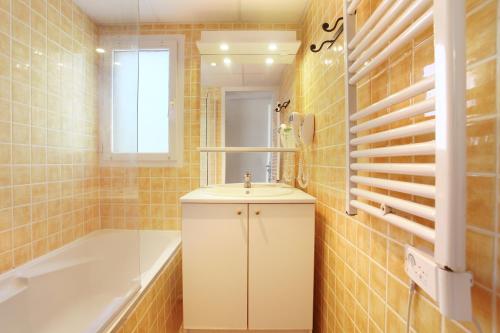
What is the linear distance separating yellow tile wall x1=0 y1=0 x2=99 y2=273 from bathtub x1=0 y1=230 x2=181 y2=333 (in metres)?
0.09

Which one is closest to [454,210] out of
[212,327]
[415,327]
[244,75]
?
[415,327]

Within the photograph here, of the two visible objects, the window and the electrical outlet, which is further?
the window

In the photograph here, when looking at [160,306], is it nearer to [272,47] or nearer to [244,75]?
[244,75]

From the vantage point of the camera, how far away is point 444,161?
397 mm

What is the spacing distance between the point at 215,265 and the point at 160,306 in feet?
1.23

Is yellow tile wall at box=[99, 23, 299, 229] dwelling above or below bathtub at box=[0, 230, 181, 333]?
above

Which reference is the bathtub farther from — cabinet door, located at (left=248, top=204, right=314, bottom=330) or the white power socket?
the white power socket

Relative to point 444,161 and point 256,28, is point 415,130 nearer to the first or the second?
point 444,161

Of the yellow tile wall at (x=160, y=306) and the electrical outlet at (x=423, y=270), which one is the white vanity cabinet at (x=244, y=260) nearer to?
the yellow tile wall at (x=160, y=306)

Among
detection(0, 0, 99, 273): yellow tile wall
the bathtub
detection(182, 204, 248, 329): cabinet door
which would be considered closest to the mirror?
detection(182, 204, 248, 329): cabinet door

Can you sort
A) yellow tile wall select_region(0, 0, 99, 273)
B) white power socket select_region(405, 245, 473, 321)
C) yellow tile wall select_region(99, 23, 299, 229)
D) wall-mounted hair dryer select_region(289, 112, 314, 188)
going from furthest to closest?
yellow tile wall select_region(99, 23, 299, 229)
wall-mounted hair dryer select_region(289, 112, 314, 188)
yellow tile wall select_region(0, 0, 99, 273)
white power socket select_region(405, 245, 473, 321)

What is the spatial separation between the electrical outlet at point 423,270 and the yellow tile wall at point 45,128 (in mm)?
1672

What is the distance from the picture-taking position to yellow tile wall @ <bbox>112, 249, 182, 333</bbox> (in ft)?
3.29

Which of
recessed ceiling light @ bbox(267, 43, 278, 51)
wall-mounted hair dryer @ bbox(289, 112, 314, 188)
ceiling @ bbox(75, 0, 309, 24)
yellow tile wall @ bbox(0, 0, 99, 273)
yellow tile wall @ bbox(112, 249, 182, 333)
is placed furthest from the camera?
recessed ceiling light @ bbox(267, 43, 278, 51)
